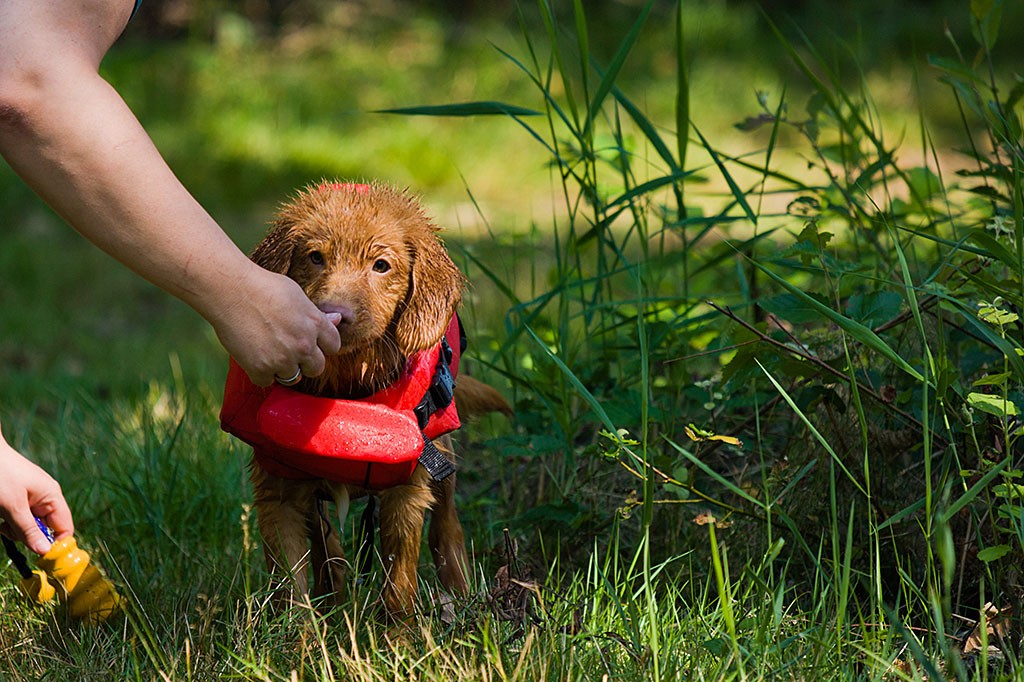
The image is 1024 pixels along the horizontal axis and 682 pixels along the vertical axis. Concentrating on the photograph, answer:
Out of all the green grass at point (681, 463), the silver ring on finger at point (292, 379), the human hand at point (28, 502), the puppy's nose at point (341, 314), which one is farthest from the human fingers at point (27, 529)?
the puppy's nose at point (341, 314)

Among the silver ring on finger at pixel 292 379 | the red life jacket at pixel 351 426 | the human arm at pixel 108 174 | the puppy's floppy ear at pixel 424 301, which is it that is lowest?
the red life jacket at pixel 351 426

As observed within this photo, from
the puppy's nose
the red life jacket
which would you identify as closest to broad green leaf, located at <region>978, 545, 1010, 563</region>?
the red life jacket

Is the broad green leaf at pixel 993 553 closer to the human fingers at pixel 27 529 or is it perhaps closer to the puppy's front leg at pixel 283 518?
the puppy's front leg at pixel 283 518

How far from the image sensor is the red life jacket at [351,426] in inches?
68.1

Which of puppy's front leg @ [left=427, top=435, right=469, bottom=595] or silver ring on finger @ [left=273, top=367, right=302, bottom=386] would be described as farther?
puppy's front leg @ [left=427, top=435, right=469, bottom=595]

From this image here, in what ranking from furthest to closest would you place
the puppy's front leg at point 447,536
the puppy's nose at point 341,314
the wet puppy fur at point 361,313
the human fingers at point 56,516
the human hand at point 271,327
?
the puppy's front leg at point 447,536 → the human fingers at point 56,516 → the wet puppy fur at point 361,313 → the puppy's nose at point 341,314 → the human hand at point 271,327

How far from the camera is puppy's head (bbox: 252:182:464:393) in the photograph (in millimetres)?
1711

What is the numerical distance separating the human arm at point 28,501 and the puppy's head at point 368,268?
0.47 metres

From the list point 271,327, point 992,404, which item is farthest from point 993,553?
point 271,327

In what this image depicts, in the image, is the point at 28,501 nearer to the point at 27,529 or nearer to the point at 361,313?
the point at 27,529

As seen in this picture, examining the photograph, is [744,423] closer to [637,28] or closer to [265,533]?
[637,28]

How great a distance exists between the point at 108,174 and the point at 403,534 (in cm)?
80

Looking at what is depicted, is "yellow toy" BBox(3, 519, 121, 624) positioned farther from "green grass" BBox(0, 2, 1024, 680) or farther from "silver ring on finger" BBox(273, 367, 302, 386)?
"silver ring on finger" BBox(273, 367, 302, 386)

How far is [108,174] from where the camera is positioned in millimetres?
1392
